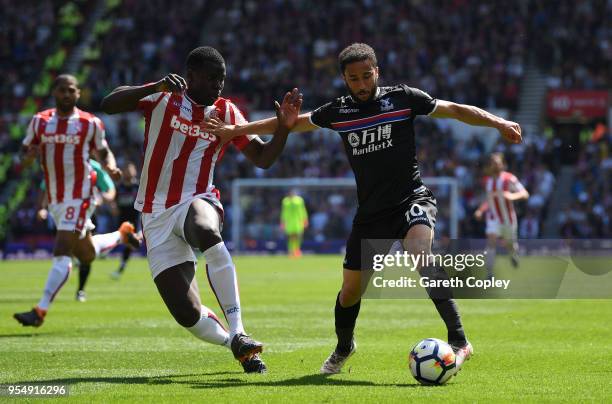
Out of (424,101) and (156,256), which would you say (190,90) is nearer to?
(156,256)

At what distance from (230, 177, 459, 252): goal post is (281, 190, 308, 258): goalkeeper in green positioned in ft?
6.13

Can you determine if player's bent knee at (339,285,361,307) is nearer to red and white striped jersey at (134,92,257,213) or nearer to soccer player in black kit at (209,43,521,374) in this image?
soccer player in black kit at (209,43,521,374)

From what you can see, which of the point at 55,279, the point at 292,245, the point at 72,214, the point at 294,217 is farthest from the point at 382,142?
the point at 292,245

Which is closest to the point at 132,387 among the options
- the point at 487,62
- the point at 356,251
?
the point at 356,251

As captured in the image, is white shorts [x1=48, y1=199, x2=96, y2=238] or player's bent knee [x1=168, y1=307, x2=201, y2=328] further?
white shorts [x1=48, y1=199, x2=96, y2=238]

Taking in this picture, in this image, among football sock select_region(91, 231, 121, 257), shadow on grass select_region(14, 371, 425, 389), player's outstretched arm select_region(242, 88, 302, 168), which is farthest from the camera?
football sock select_region(91, 231, 121, 257)

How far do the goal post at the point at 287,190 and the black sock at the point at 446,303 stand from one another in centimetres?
2621

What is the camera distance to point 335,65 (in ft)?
131

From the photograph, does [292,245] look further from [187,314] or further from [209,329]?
[187,314]

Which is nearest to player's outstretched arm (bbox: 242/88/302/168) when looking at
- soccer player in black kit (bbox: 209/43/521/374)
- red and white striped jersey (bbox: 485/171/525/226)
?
soccer player in black kit (bbox: 209/43/521/374)

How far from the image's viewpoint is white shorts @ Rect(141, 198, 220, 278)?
8.05m

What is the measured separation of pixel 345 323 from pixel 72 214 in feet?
17.1

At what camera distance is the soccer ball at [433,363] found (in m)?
7.28

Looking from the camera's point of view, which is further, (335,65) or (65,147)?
(335,65)
